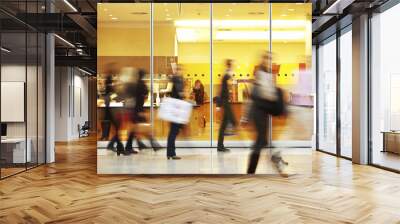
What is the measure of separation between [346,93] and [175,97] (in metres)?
5.77

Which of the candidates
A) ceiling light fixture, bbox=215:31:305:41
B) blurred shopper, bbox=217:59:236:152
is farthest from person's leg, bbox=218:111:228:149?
ceiling light fixture, bbox=215:31:305:41

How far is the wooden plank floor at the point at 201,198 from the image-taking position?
452 cm

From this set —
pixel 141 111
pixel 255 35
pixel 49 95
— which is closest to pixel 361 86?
pixel 141 111

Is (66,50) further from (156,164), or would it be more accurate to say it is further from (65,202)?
(65,202)

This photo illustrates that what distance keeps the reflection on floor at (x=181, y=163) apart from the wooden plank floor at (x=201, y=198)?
140mm

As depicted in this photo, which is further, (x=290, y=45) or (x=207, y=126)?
(x=207, y=126)

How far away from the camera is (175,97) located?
5.92 metres

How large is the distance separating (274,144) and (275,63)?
0.90 meters

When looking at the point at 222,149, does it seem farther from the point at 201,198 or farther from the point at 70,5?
the point at 70,5

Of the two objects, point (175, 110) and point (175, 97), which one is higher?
point (175, 97)

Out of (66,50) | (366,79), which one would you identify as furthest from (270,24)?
(66,50)

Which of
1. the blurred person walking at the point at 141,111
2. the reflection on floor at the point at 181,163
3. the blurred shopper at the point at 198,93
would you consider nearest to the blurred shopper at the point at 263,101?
the blurred shopper at the point at 198,93

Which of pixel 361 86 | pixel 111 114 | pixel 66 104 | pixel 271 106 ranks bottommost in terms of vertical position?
pixel 111 114

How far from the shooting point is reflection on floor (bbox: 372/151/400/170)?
315 inches
